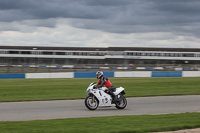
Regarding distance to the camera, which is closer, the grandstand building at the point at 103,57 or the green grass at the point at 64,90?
the green grass at the point at 64,90

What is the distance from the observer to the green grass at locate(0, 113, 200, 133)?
736 centimetres

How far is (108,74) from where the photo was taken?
31.5 meters

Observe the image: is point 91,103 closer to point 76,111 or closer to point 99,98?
point 99,98

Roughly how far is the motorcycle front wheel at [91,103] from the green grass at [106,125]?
82.0 inches

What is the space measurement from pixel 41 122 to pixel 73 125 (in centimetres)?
108

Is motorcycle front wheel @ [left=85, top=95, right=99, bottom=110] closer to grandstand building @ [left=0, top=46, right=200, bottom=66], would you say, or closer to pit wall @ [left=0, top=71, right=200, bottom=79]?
pit wall @ [left=0, top=71, right=200, bottom=79]

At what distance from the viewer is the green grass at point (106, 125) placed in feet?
→ 24.2

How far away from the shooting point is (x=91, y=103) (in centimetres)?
1129

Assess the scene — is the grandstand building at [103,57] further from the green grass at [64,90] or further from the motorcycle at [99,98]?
the motorcycle at [99,98]

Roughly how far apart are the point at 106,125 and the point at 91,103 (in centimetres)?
328

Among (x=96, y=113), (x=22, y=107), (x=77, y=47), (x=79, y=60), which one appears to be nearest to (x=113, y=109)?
(x=96, y=113)

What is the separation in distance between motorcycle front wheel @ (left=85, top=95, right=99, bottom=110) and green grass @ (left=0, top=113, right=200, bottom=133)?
208cm

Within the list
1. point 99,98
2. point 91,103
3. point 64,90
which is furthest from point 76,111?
point 64,90

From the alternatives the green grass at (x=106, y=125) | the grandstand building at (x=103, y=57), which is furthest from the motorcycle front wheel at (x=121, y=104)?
the grandstand building at (x=103, y=57)
